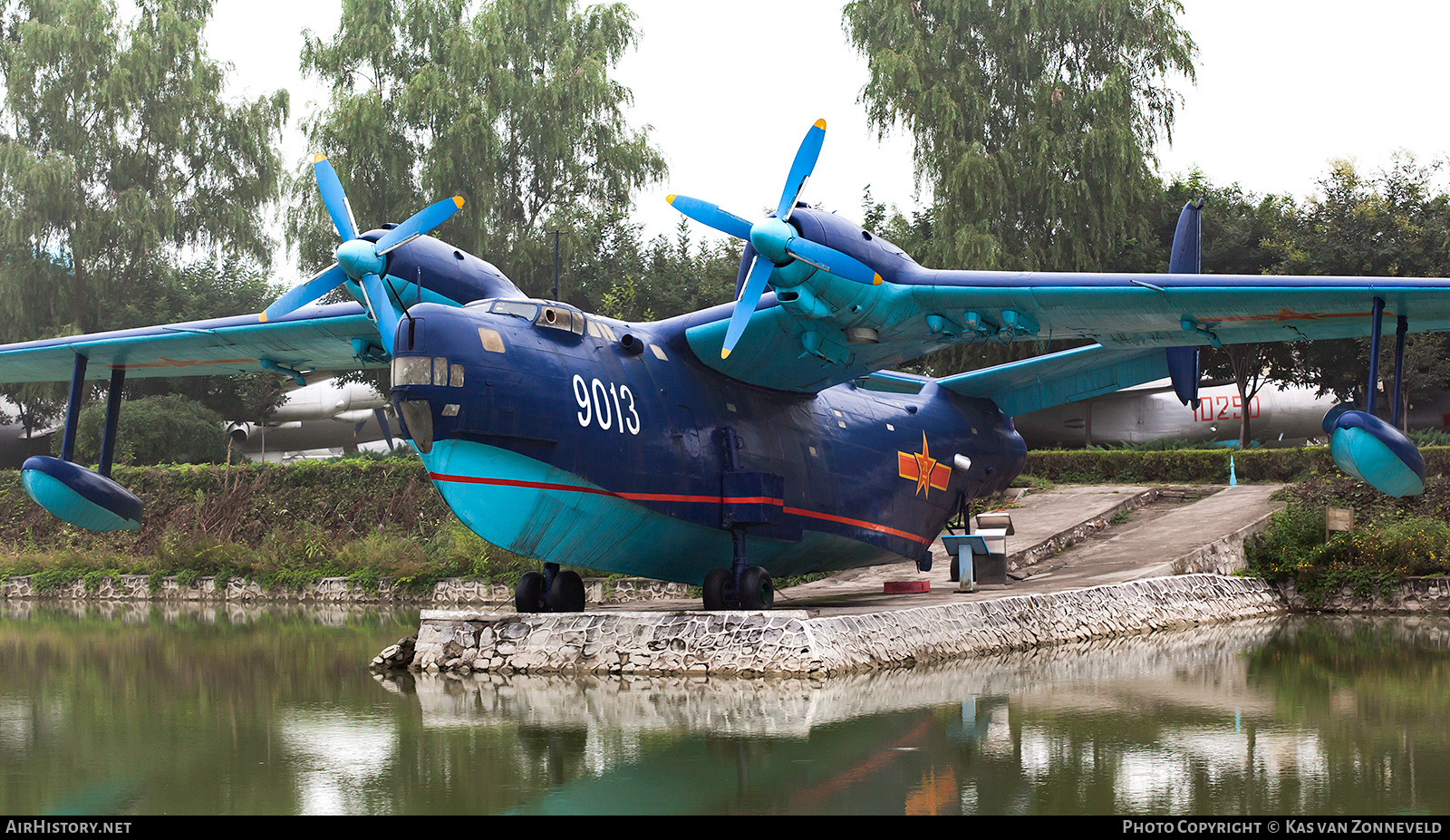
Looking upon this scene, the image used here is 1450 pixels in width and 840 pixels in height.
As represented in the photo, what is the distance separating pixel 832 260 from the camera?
12906 millimetres

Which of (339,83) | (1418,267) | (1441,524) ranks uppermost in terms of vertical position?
(339,83)

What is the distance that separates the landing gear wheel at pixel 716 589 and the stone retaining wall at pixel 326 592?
298 inches

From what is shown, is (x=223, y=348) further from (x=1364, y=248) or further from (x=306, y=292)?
(x=1364, y=248)

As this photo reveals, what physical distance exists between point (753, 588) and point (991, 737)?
4.83 meters

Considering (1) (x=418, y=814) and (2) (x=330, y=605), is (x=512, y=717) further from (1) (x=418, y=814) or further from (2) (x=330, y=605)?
(2) (x=330, y=605)

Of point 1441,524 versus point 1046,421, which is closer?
point 1441,524

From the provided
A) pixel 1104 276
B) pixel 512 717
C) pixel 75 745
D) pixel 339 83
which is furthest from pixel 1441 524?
pixel 339 83

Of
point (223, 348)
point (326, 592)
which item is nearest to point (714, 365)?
point (223, 348)

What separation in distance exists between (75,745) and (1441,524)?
20.7 meters

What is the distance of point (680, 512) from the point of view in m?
14.1

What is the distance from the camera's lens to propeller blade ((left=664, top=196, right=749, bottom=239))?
13.7m

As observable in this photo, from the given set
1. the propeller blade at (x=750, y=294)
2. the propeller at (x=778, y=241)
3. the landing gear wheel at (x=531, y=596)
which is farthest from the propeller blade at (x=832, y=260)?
the landing gear wheel at (x=531, y=596)

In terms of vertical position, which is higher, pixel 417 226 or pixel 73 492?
pixel 417 226

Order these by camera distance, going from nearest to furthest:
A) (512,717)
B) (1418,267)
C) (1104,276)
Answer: (512,717)
(1104,276)
(1418,267)
